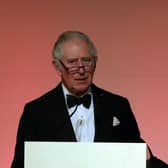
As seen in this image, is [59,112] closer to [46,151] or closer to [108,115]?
[108,115]

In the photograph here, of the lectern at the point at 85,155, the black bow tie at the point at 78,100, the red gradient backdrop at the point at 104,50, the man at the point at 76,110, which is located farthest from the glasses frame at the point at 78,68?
the red gradient backdrop at the point at 104,50

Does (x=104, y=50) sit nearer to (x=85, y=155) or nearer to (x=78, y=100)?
(x=78, y=100)

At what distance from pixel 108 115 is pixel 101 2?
79 centimetres

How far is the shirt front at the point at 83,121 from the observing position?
1774mm

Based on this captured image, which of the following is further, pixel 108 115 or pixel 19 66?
pixel 19 66

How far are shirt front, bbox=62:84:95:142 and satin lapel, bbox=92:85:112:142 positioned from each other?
20mm

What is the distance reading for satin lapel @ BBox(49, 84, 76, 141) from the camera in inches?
68.7

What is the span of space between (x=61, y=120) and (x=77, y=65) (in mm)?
208

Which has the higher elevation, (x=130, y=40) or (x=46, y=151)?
(x=130, y=40)

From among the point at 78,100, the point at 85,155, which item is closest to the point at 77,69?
the point at 78,100

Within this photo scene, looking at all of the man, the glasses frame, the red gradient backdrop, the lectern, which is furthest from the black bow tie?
the red gradient backdrop

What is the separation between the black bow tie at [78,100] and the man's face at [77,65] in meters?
0.05

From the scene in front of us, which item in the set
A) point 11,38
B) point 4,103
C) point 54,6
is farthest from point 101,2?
point 4,103

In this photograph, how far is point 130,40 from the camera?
2447 millimetres
